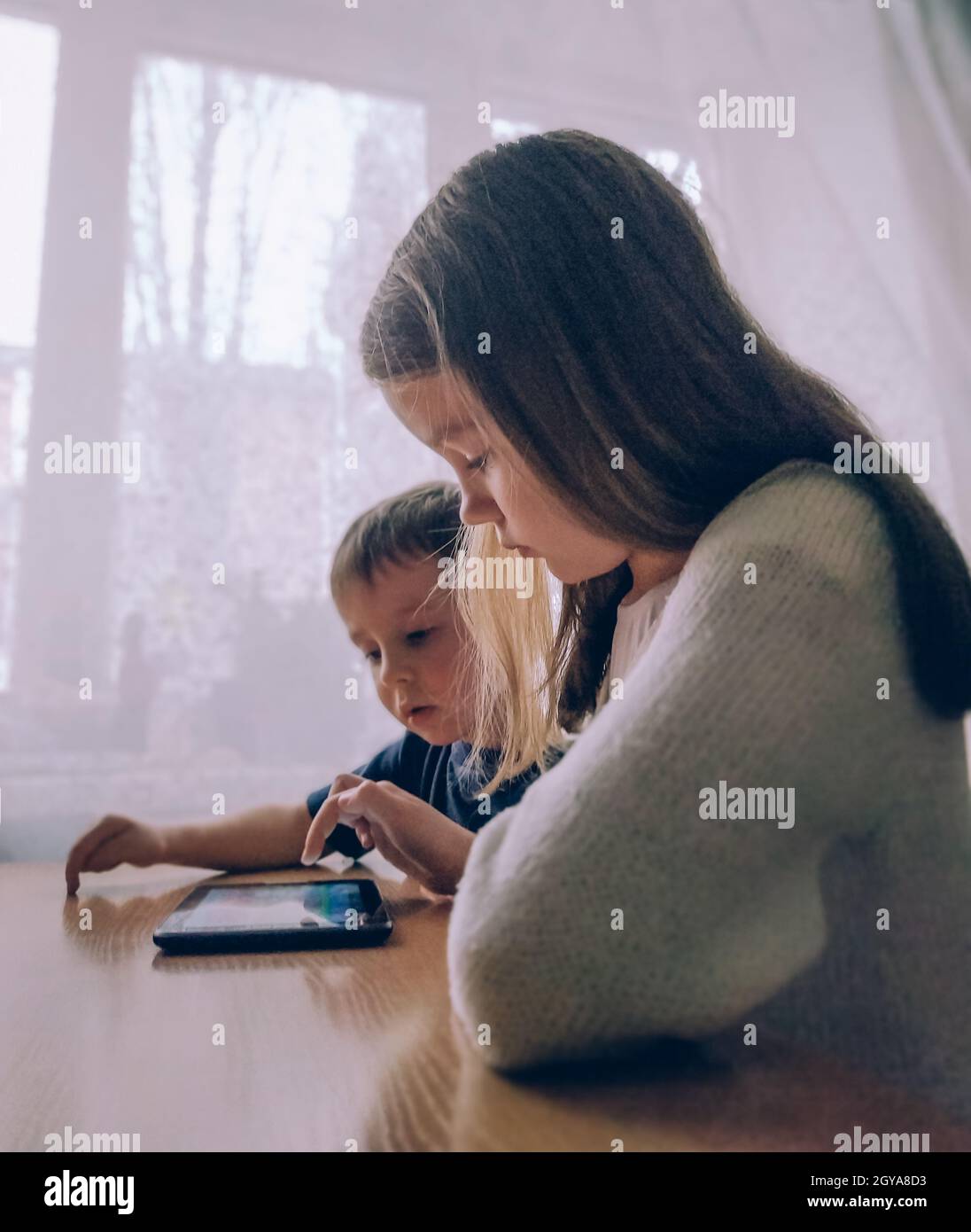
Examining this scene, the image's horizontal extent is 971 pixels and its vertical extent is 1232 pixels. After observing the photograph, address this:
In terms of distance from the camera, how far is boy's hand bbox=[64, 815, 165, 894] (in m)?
0.93

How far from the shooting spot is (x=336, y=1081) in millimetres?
392

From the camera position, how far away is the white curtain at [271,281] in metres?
1.31

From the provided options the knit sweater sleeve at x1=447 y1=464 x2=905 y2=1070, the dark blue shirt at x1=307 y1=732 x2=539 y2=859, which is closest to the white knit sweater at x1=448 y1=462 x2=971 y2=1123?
the knit sweater sleeve at x1=447 y1=464 x2=905 y2=1070

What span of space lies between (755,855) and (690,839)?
0.03 metres

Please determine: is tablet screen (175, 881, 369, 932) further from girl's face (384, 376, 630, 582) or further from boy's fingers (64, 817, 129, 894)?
girl's face (384, 376, 630, 582)

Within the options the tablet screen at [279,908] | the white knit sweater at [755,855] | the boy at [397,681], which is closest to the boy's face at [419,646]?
the boy at [397,681]

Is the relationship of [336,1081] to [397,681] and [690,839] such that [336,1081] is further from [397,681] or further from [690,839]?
[397,681]

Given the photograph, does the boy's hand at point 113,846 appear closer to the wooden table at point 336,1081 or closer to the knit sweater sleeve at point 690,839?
the wooden table at point 336,1081

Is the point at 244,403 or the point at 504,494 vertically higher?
the point at 244,403

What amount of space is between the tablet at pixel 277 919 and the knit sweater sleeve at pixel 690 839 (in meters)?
0.26

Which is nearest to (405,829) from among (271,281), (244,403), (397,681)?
(397,681)

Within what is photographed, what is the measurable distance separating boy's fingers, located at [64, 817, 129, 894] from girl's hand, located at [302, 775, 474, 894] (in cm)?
27

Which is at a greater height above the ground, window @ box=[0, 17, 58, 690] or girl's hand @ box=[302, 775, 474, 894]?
window @ box=[0, 17, 58, 690]

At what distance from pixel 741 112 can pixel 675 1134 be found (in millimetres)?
1682
